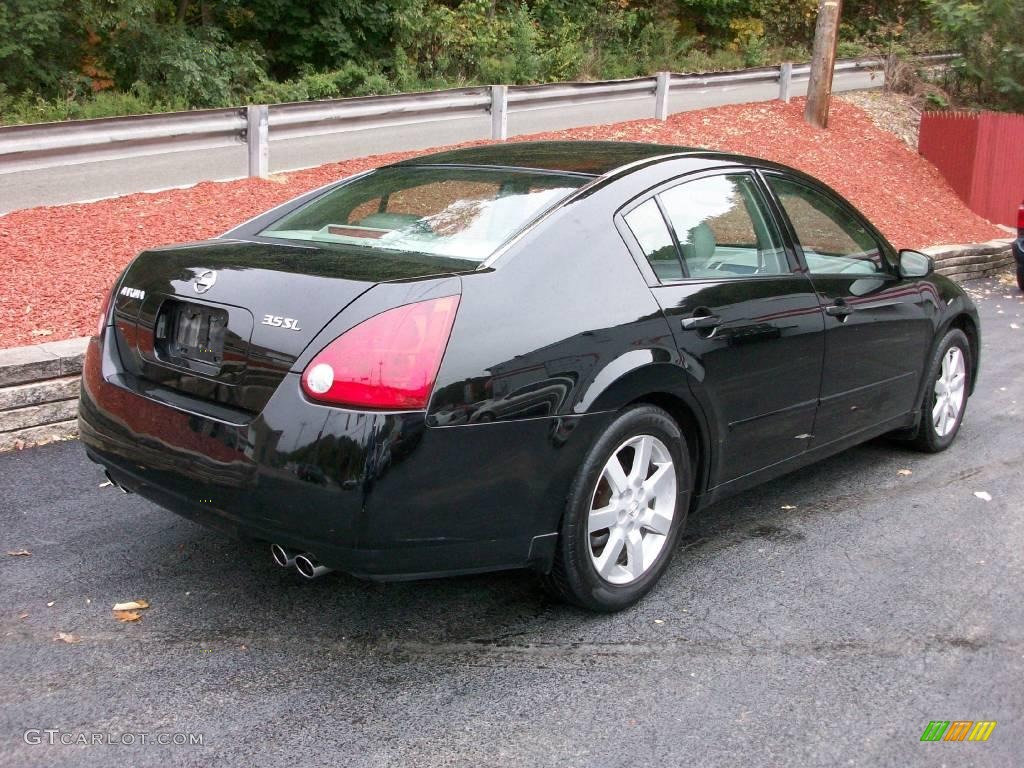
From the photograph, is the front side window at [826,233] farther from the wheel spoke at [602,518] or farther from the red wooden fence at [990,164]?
the red wooden fence at [990,164]

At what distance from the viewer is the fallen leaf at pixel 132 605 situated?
376 cm

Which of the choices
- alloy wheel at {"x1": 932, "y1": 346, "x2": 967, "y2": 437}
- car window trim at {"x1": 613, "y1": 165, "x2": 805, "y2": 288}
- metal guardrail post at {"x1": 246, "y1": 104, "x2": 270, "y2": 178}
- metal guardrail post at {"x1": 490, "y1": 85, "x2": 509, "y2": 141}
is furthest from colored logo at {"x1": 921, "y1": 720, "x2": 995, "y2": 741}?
metal guardrail post at {"x1": 490, "y1": 85, "x2": 509, "y2": 141}

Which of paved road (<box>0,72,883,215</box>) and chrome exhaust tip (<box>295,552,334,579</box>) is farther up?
paved road (<box>0,72,883,215</box>)

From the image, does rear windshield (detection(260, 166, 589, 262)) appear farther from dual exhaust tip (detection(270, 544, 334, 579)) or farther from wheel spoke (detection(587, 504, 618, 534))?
dual exhaust tip (detection(270, 544, 334, 579))

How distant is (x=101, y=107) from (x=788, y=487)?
10876 millimetres

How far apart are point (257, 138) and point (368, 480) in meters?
8.41

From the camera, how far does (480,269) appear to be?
345 cm

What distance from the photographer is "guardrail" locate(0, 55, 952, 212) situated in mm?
9422

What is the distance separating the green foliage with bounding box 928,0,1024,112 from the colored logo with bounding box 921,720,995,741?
18703 millimetres

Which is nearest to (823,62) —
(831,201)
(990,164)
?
(990,164)

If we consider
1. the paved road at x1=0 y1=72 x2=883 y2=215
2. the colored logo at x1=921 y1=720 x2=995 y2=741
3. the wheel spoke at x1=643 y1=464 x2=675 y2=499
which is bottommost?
the colored logo at x1=921 y1=720 x2=995 y2=741

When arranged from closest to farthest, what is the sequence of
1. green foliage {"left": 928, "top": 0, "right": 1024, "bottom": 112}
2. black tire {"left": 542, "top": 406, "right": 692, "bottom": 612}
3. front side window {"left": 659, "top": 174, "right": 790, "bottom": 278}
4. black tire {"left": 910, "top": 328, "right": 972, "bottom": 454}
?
black tire {"left": 542, "top": 406, "right": 692, "bottom": 612}, front side window {"left": 659, "top": 174, "right": 790, "bottom": 278}, black tire {"left": 910, "top": 328, "right": 972, "bottom": 454}, green foliage {"left": 928, "top": 0, "right": 1024, "bottom": 112}

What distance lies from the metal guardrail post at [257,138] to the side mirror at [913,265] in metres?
7.19

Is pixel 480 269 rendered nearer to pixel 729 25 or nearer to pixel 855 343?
pixel 855 343
